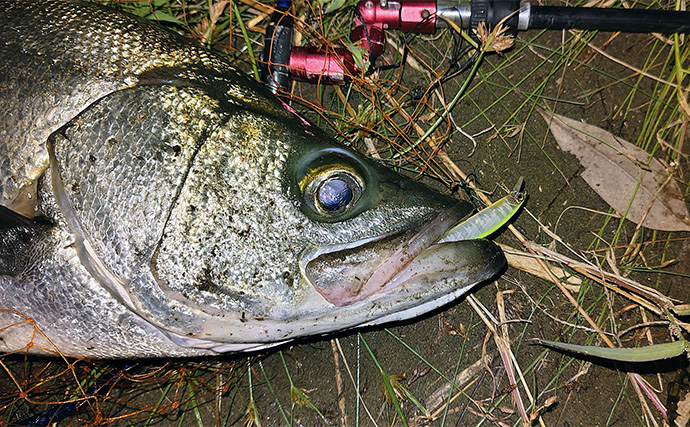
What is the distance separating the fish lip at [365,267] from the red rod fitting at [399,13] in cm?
132

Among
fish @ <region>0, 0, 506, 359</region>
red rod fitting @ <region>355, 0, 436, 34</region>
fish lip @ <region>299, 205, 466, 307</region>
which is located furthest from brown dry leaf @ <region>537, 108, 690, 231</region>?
fish lip @ <region>299, 205, 466, 307</region>

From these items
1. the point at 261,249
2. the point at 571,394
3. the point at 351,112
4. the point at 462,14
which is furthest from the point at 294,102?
the point at 571,394

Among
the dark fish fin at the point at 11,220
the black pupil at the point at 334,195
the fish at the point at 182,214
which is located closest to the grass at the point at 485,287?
the fish at the point at 182,214

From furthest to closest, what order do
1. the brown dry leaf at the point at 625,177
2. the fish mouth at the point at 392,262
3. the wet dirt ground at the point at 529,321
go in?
the brown dry leaf at the point at 625,177 → the wet dirt ground at the point at 529,321 → the fish mouth at the point at 392,262

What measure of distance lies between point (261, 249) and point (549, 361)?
172 cm

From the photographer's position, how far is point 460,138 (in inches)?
110

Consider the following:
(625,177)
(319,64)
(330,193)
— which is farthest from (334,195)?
(625,177)

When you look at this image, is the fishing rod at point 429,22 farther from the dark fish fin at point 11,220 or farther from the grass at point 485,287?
the dark fish fin at point 11,220

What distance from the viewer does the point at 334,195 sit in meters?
1.81

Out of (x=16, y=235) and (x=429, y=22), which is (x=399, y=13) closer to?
(x=429, y=22)

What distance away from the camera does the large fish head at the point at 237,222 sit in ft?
5.82

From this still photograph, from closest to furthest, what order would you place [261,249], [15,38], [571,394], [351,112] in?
[261,249]
[15,38]
[571,394]
[351,112]

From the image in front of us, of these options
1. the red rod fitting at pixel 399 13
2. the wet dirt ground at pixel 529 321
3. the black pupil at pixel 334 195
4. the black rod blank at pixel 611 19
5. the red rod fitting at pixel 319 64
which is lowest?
the wet dirt ground at pixel 529 321

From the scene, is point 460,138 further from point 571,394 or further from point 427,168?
point 571,394
